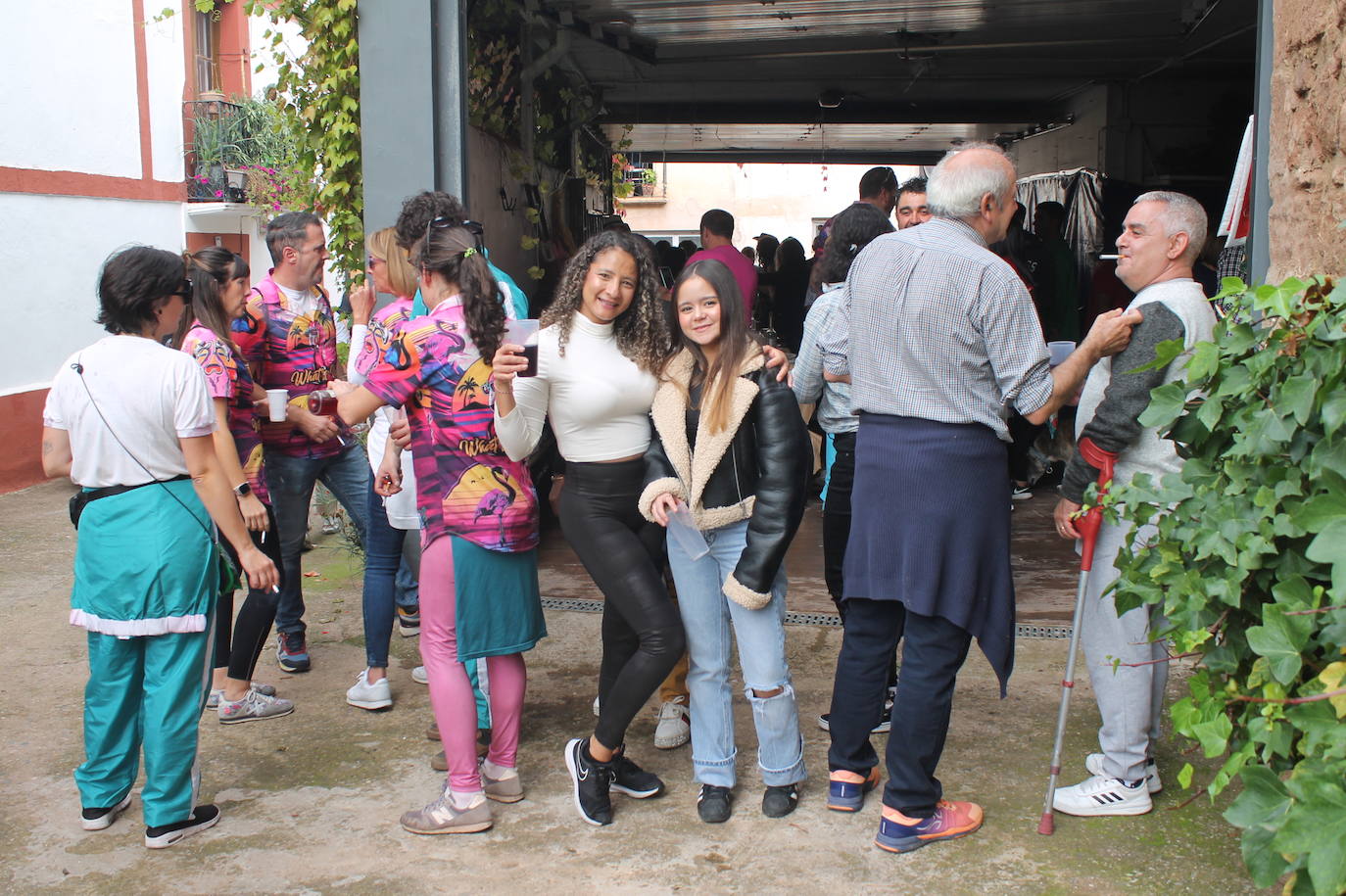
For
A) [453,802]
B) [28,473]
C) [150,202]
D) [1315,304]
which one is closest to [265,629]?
[453,802]

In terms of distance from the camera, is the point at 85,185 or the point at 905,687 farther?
the point at 85,185

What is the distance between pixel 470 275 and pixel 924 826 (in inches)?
80.9

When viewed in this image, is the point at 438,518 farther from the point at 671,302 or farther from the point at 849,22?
the point at 849,22

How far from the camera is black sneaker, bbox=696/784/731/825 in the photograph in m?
3.63

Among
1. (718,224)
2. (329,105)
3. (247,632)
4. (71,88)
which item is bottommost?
(247,632)

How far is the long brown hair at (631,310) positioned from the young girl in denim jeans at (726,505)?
7cm

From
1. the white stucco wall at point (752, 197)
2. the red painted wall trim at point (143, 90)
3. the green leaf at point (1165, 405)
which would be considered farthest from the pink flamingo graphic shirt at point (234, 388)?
the white stucco wall at point (752, 197)

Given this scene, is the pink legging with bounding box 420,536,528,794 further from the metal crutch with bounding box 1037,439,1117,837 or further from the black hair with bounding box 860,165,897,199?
the black hair with bounding box 860,165,897,199

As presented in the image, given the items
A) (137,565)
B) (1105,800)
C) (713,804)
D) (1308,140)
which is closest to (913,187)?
(1308,140)

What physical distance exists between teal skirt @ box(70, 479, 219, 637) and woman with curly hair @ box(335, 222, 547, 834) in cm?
60

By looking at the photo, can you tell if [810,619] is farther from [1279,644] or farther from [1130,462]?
[1279,644]

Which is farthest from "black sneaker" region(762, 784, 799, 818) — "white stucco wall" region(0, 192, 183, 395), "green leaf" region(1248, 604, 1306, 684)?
"white stucco wall" region(0, 192, 183, 395)

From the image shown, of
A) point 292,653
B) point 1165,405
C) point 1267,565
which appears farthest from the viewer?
point 292,653

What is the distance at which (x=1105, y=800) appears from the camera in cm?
359
